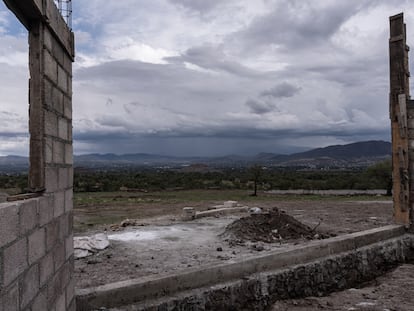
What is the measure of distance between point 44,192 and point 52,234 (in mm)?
435

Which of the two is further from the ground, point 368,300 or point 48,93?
point 48,93

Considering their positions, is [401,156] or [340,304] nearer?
[340,304]

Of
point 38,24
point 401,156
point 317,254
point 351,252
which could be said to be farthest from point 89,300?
point 401,156

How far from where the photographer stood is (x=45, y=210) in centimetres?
356

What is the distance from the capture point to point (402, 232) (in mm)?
10992

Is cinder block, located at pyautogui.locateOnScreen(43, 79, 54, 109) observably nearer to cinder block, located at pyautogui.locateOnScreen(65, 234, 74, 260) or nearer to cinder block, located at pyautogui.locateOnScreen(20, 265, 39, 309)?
cinder block, located at pyautogui.locateOnScreen(20, 265, 39, 309)

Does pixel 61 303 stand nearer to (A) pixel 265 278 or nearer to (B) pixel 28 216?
(B) pixel 28 216

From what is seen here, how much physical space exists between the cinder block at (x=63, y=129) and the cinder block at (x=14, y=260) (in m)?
1.42

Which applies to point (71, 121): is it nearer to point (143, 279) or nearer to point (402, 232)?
point (143, 279)

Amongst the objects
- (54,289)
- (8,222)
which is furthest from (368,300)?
(8,222)

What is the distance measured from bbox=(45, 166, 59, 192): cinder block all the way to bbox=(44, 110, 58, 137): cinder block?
1.01ft

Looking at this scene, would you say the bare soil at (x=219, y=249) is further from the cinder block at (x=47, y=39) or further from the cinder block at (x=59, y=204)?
the cinder block at (x=47, y=39)

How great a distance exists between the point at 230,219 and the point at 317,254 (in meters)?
5.43

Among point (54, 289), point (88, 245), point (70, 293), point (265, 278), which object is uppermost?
point (54, 289)
